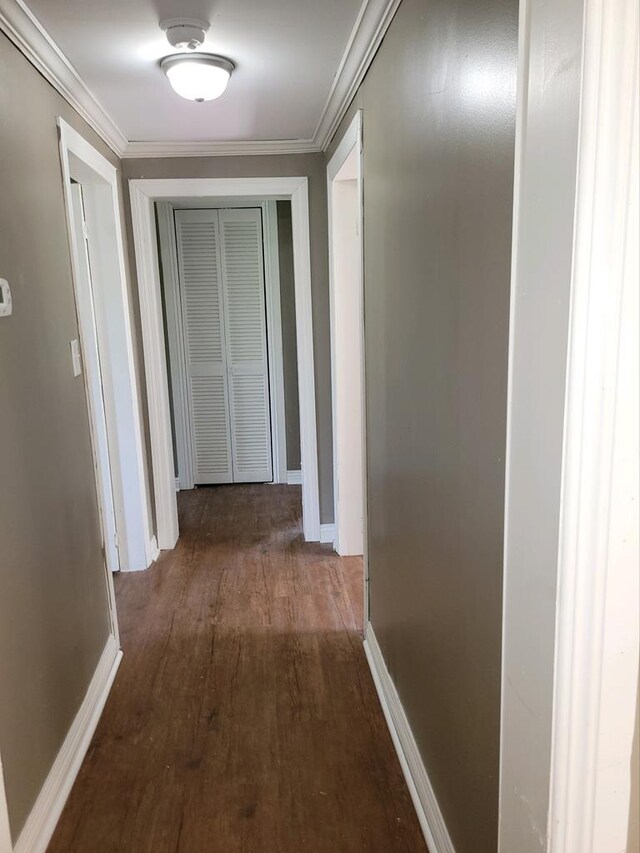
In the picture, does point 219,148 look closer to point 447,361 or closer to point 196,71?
point 196,71

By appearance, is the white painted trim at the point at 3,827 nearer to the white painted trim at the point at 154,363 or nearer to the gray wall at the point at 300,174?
the white painted trim at the point at 154,363

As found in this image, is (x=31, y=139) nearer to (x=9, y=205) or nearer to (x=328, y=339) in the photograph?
(x=9, y=205)

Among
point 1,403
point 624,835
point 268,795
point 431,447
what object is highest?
point 1,403

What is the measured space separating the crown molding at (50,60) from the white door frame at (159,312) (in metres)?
0.54

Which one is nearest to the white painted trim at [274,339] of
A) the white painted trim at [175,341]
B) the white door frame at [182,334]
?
the white door frame at [182,334]

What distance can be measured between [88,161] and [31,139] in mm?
732

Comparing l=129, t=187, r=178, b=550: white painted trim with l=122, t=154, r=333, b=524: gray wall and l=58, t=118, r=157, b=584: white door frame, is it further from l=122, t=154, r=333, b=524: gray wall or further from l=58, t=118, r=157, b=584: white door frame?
l=58, t=118, r=157, b=584: white door frame

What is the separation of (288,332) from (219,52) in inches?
110

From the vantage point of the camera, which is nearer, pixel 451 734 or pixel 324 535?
pixel 451 734

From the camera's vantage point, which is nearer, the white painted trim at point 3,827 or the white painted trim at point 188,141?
the white painted trim at point 3,827

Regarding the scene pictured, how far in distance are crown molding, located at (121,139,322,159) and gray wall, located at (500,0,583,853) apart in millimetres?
2663

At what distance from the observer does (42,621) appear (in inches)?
68.4

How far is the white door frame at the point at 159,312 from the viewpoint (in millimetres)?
3328

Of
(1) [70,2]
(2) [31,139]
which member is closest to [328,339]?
(2) [31,139]
